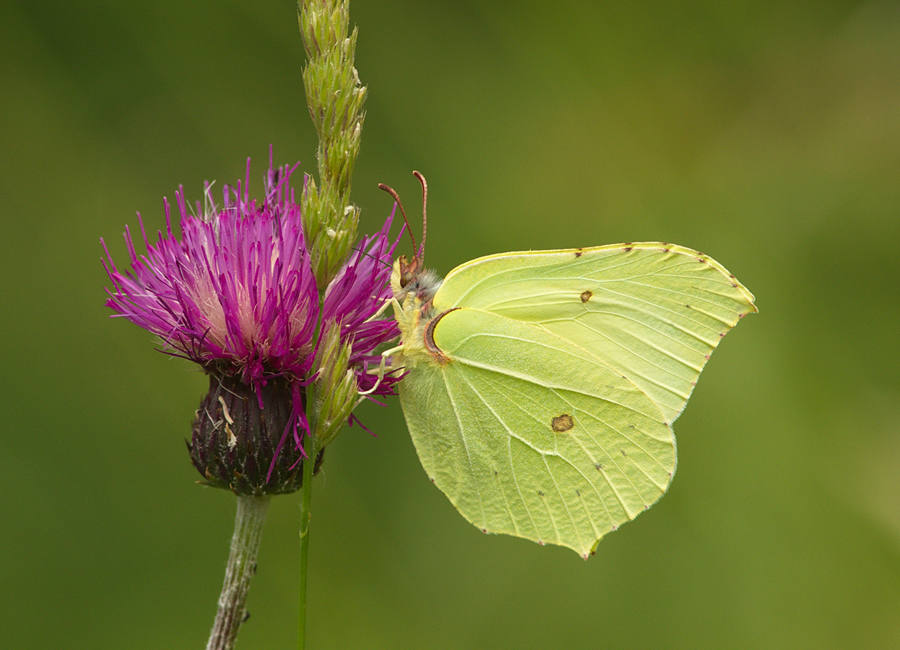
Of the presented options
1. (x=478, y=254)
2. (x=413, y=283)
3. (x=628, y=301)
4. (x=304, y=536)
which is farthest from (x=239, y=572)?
(x=478, y=254)

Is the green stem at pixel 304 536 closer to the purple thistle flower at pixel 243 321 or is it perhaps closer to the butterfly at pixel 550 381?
the purple thistle flower at pixel 243 321

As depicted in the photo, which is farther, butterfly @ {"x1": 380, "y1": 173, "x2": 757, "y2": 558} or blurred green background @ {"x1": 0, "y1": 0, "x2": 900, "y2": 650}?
blurred green background @ {"x1": 0, "y1": 0, "x2": 900, "y2": 650}

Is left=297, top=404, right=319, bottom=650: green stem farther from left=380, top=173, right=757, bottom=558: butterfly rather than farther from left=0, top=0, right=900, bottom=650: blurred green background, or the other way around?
left=0, top=0, right=900, bottom=650: blurred green background

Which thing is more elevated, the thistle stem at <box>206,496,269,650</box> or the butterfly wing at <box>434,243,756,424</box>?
the butterfly wing at <box>434,243,756,424</box>

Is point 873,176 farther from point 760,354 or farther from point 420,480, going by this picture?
point 420,480

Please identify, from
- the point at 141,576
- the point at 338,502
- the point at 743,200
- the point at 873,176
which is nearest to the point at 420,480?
the point at 338,502

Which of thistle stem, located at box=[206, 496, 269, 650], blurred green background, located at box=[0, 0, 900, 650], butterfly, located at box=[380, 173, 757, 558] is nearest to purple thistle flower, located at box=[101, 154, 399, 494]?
thistle stem, located at box=[206, 496, 269, 650]

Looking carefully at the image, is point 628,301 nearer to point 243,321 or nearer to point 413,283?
point 413,283
